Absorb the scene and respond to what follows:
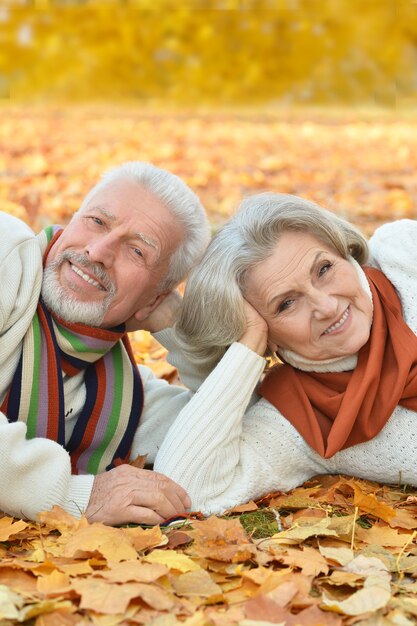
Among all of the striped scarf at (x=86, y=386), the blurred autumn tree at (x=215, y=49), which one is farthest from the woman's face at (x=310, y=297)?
the blurred autumn tree at (x=215, y=49)

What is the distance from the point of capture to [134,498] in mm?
2725

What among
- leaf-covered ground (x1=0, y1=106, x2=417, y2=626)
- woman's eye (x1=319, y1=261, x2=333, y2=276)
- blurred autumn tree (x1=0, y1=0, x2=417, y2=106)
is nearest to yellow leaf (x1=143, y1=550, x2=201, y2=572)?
leaf-covered ground (x1=0, y1=106, x2=417, y2=626)

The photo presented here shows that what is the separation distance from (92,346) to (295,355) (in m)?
0.73

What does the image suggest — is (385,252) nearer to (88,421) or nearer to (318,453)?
(318,453)

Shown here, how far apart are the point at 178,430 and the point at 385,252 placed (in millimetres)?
1020

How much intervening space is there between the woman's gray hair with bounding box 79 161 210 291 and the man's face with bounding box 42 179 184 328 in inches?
1.3

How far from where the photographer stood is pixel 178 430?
293 cm

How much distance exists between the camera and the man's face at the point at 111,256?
9.75ft

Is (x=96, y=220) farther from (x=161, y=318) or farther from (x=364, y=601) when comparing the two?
(x=364, y=601)

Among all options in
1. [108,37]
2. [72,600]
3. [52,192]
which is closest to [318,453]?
[72,600]

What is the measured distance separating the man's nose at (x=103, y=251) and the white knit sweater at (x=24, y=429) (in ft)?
0.63

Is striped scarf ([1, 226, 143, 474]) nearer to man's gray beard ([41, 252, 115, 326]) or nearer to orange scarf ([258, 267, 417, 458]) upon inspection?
man's gray beard ([41, 252, 115, 326])

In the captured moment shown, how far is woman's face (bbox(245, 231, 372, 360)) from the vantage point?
2852 millimetres

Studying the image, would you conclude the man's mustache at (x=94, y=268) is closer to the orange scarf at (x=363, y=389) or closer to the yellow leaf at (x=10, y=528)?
the orange scarf at (x=363, y=389)
